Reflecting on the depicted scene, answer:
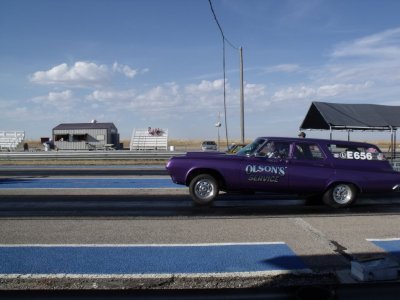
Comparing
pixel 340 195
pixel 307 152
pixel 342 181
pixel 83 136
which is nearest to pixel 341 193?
pixel 340 195

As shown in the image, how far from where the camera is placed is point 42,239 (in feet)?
22.5

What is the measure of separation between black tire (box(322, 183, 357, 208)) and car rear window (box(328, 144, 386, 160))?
2.25ft

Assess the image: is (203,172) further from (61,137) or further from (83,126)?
(61,137)

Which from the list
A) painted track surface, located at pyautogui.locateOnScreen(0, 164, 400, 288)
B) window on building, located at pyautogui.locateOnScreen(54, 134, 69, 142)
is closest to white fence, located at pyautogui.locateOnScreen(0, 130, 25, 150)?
window on building, located at pyautogui.locateOnScreen(54, 134, 69, 142)

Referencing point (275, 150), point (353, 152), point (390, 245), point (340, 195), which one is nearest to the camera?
point (390, 245)

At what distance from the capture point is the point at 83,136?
4922cm

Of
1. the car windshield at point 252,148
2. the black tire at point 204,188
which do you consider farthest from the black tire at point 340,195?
the black tire at point 204,188

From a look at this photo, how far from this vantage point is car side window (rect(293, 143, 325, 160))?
33.5 ft

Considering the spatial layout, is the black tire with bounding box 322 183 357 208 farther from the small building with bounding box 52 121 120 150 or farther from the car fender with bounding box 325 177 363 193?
the small building with bounding box 52 121 120 150

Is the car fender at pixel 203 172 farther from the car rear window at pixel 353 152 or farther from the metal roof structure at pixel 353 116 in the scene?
the metal roof structure at pixel 353 116

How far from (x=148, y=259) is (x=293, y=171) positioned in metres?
5.19

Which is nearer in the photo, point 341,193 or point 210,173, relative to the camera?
point 341,193

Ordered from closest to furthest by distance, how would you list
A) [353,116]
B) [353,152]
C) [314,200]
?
[353,152] < [314,200] < [353,116]

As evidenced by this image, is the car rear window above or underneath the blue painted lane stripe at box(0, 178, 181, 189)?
above
